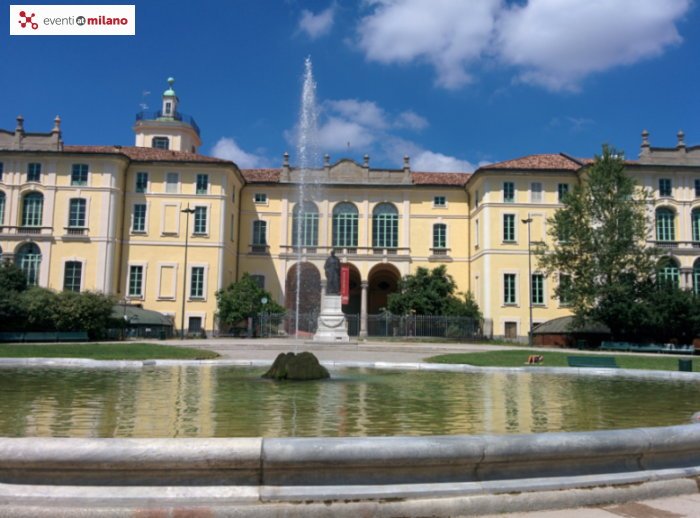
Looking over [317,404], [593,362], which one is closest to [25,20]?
[317,404]

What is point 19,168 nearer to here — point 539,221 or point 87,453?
point 539,221

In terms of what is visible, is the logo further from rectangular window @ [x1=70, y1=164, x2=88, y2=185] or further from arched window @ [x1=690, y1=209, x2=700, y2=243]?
arched window @ [x1=690, y1=209, x2=700, y2=243]

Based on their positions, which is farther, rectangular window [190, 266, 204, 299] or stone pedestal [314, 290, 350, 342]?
rectangular window [190, 266, 204, 299]

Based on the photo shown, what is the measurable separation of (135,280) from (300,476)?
46341mm

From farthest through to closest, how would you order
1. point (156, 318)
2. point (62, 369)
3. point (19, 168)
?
1. point (19, 168)
2. point (156, 318)
3. point (62, 369)

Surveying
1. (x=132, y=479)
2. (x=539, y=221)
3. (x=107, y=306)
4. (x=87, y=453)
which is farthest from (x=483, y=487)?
(x=539, y=221)

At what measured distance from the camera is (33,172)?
46438 mm

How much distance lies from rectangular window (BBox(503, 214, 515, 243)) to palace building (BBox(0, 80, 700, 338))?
8 cm

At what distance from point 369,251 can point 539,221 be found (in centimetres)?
1405

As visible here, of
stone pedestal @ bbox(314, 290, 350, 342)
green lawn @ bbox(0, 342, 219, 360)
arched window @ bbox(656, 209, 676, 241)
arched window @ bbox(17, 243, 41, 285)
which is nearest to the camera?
green lawn @ bbox(0, 342, 219, 360)

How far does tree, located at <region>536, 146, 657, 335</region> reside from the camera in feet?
123

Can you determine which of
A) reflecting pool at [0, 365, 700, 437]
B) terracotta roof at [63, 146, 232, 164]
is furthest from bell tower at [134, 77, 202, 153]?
reflecting pool at [0, 365, 700, 437]

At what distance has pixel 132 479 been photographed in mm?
3967

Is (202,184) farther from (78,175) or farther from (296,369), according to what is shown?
(296,369)
